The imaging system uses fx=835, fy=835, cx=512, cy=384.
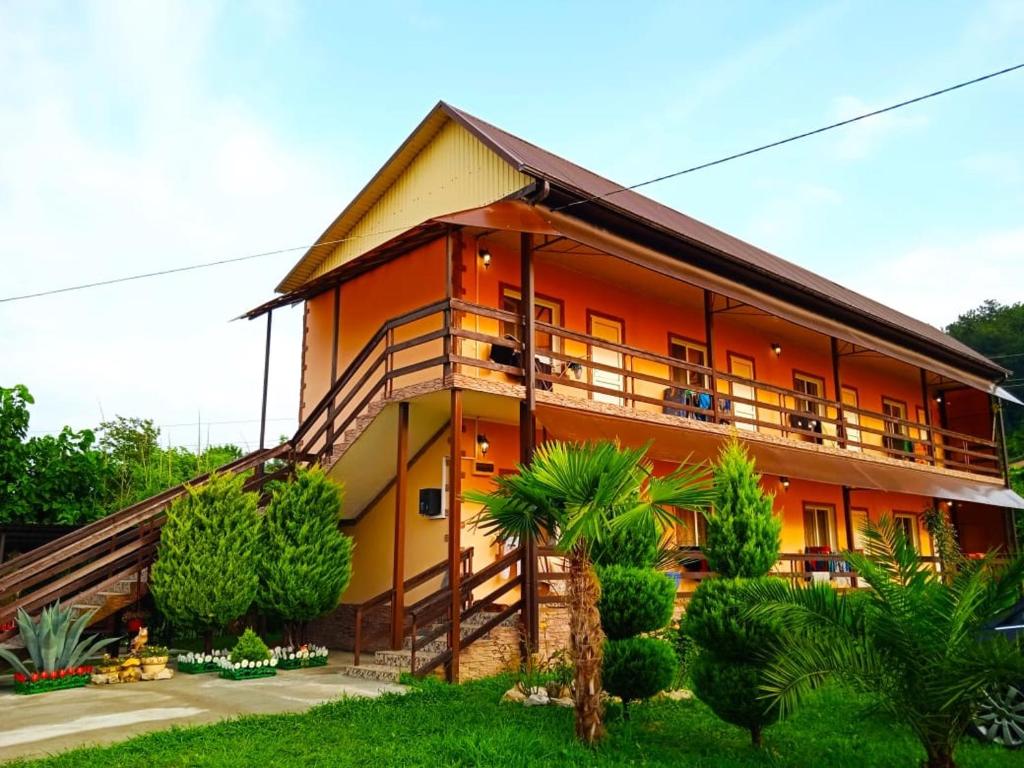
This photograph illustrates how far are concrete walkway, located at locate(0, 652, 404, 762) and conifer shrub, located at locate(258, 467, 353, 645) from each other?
1.02 m

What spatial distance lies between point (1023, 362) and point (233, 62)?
48380 mm

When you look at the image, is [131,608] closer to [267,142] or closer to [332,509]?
[332,509]

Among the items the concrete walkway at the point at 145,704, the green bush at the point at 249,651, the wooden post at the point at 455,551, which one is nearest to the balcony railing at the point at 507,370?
the wooden post at the point at 455,551

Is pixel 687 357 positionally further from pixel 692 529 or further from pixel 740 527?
pixel 740 527

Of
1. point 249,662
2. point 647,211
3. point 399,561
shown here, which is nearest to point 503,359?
point 399,561

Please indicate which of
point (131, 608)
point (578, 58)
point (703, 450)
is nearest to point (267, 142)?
point (578, 58)

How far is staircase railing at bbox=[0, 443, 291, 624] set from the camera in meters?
11.1

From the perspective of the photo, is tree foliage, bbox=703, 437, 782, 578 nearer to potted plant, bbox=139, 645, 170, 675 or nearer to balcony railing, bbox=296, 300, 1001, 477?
balcony railing, bbox=296, 300, 1001, 477

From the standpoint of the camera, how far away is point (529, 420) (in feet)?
38.7

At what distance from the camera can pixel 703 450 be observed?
14281 mm

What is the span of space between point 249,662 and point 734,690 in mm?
6892

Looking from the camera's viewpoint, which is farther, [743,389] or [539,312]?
[743,389]

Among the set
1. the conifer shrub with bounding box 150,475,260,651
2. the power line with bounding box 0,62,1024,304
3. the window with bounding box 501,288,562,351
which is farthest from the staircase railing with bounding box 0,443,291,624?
the window with bounding box 501,288,562,351

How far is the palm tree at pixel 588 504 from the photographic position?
7.19 meters
